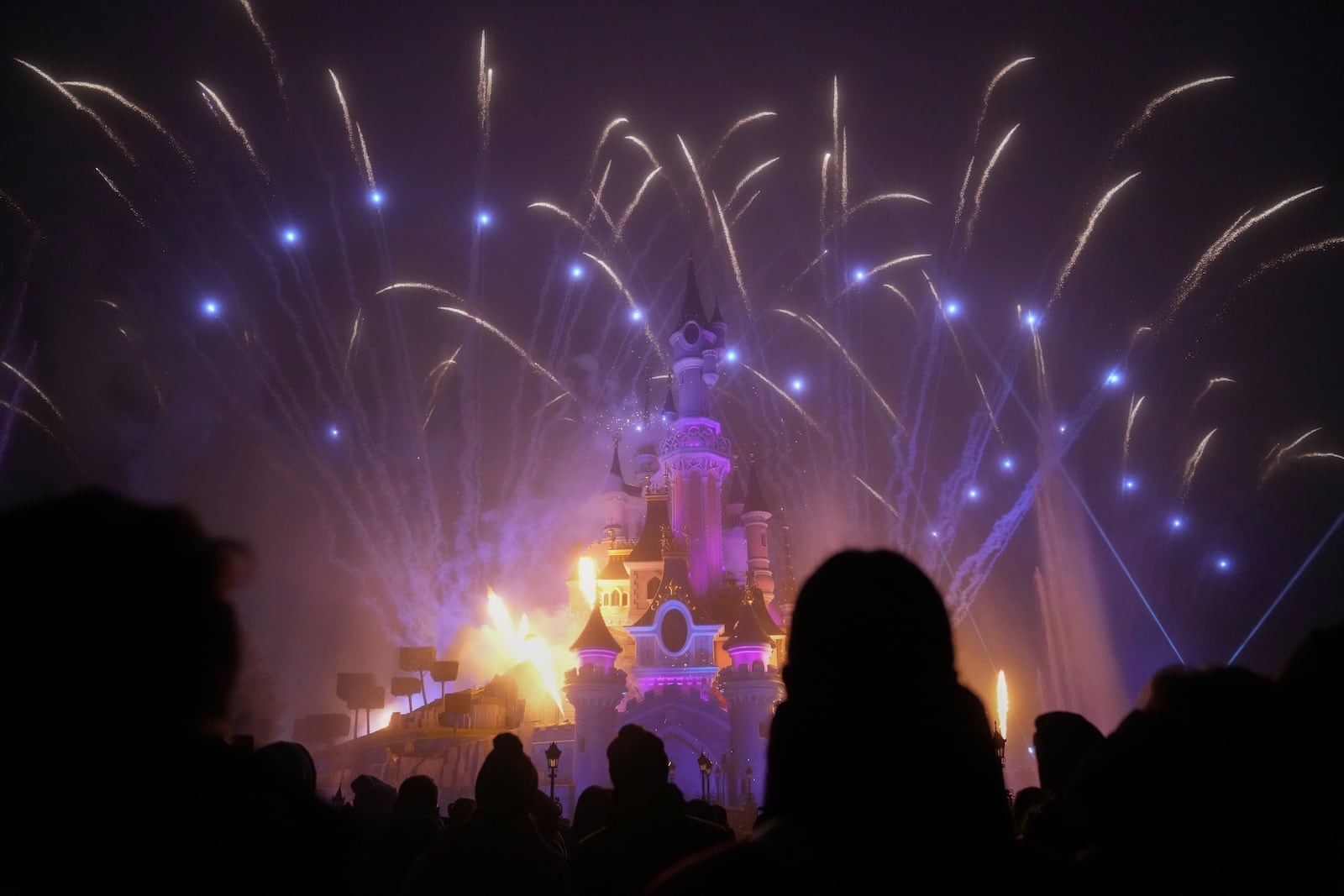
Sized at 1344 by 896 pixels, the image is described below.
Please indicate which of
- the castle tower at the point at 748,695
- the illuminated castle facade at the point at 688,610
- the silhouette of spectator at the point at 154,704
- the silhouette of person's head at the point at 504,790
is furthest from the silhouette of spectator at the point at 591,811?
the castle tower at the point at 748,695

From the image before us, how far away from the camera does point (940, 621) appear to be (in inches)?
87.8

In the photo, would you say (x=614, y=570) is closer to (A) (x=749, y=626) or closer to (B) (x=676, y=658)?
(B) (x=676, y=658)

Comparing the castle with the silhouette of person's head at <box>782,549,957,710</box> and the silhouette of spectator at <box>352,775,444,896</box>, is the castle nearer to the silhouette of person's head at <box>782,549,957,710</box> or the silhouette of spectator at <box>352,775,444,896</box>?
the silhouette of spectator at <box>352,775,444,896</box>

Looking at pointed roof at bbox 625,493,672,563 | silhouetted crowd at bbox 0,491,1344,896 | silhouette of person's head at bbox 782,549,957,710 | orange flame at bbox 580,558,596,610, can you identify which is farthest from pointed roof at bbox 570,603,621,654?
silhouette of person's head at bbox 782,549,957,710

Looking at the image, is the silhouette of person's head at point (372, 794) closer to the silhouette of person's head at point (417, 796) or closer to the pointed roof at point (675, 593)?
the silhouette of person's head at point (417, 796)

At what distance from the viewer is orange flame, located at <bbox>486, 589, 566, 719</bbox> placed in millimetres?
60125

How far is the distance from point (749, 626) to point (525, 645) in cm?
2433

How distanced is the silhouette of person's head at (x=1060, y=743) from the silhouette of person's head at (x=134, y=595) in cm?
452

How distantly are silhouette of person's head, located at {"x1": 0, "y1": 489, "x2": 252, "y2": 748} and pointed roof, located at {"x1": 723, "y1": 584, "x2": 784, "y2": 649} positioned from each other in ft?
143

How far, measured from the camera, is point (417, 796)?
647 centimetres

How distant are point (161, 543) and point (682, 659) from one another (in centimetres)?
4599

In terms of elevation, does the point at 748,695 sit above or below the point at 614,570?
below

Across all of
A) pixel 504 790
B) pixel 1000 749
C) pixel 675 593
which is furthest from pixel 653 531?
pixel 504 790

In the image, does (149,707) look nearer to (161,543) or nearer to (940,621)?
(161,543)
